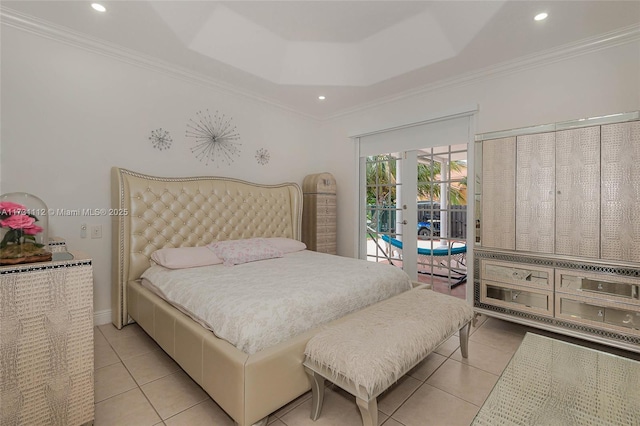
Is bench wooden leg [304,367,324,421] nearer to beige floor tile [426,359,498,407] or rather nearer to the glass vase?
beige floor tile [426,359,498,407]

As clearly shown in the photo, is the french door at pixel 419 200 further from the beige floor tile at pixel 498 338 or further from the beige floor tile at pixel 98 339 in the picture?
the beige floor tile at pixel 98 339

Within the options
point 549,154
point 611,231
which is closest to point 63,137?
point 549,154

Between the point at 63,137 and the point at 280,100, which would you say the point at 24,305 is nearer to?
the point at 63,137

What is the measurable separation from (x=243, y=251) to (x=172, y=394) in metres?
1.34

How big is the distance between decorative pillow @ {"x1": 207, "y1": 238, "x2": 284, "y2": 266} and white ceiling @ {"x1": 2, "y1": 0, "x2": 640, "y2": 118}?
1951 mm

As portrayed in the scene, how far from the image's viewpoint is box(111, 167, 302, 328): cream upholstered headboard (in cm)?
269

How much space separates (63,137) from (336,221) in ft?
11.2

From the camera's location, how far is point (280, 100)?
4.13m

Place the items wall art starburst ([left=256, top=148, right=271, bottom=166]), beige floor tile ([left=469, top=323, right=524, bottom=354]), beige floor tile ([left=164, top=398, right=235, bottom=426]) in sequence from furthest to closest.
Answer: wall art starburst ([left=256, top=148, right=271, bottom=166]), beige floor tile ([left=469, top=323, right=524, bottom=354]), beige floor tile ([left=164, top=398, right=235, bottom=426])

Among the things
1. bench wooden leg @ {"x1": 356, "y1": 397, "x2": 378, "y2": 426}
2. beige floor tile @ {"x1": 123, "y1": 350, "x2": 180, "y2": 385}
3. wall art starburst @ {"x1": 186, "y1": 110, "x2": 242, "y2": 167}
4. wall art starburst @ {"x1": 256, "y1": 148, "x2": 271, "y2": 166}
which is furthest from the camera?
wall art starburst @ {"x1": 256, "y1": 148, "x2": 271, "y2": 166}

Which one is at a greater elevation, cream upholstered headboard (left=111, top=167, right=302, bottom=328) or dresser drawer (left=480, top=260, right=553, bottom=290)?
cream upholstered headboard (left=111, top=167, right=302, bottom=328)

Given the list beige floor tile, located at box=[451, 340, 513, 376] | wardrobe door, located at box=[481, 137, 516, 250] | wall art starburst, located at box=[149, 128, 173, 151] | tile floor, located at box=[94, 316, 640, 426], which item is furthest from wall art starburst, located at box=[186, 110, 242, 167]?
beige floor tile, located at box=[451, 340, 513, 376]

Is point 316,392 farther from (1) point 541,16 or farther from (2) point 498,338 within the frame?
(1) point 541,16

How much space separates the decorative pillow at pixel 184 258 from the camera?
255cm
